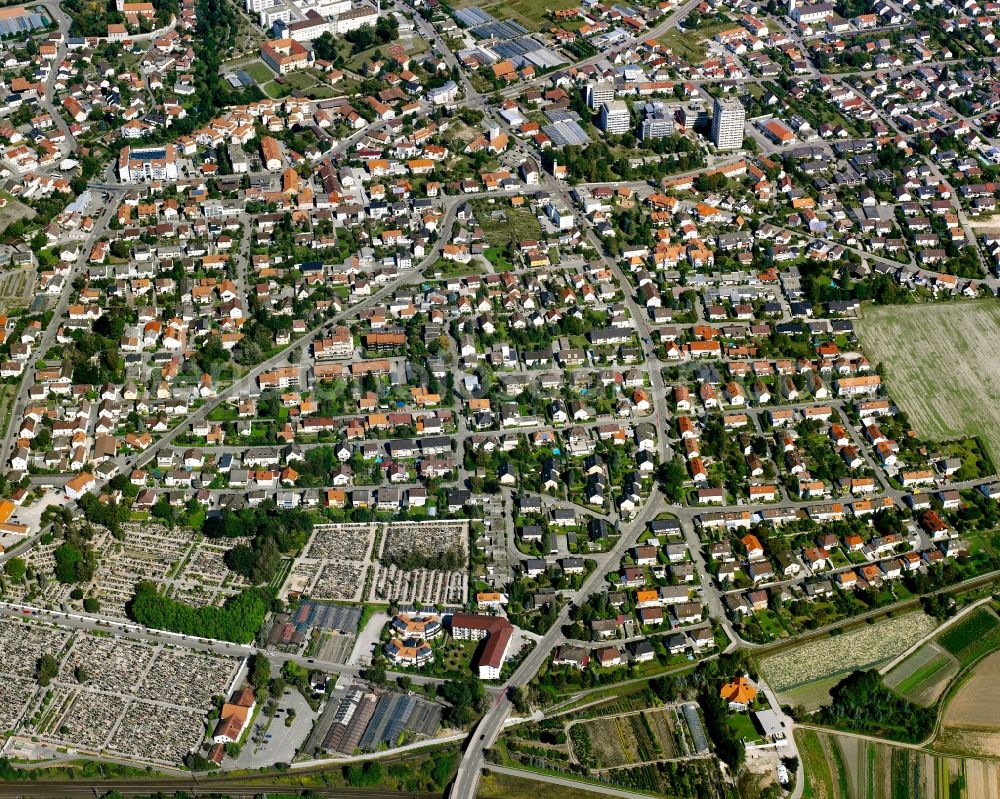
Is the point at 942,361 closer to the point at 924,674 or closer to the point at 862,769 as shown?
the point at 924,674

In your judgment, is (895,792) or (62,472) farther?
(62,472)

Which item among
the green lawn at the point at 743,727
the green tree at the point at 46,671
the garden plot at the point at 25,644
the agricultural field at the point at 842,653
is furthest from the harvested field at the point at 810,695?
the garden plot at the point at 25,644

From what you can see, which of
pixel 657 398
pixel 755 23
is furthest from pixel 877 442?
pixel 755 23

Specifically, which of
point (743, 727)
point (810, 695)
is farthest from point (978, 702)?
point (743, 727)

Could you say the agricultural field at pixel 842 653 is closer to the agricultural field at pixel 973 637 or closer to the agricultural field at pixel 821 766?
the agricultural field at pixel 973 637

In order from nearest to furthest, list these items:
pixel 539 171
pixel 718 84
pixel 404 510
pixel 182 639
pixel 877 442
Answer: pixel 182 639, pixel 404 510, pixel 877 442, pixel 539 171, pixel 718 84

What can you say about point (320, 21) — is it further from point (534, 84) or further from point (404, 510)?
point (404, 510)
